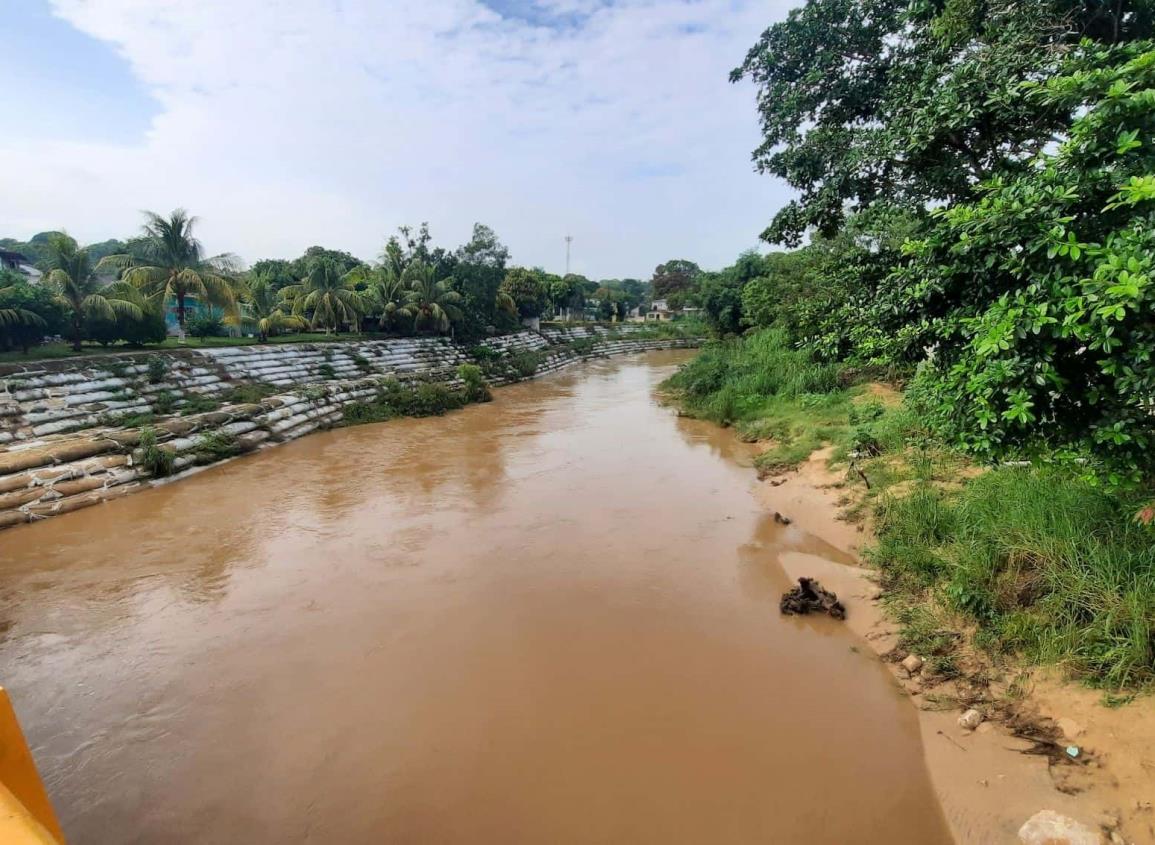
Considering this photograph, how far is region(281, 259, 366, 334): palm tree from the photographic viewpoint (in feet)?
70.6

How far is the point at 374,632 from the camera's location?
5.38 meters

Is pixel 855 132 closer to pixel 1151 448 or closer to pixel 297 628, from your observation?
pixel 1151 448

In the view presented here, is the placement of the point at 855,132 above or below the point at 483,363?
above

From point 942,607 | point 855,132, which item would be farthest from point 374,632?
point 855,132

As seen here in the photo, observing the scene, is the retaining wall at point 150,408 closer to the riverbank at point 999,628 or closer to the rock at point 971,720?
the riverbank at point 999,628

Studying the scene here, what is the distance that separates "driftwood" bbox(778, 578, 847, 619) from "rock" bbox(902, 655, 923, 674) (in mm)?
817

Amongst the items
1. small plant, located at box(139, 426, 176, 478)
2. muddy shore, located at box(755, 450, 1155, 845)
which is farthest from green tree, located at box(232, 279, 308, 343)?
muddy shore, located at box(755, 450, 1155, 845)

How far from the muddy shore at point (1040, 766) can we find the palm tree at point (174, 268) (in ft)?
62.0

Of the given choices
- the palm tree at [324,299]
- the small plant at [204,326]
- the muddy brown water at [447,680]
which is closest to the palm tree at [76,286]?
the small plant at [204,326]

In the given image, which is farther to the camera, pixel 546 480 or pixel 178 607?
pixel 546 480

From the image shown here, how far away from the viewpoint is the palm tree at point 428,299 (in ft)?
77.4

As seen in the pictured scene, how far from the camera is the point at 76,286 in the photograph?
13.4 meters

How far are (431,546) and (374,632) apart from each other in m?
2.04

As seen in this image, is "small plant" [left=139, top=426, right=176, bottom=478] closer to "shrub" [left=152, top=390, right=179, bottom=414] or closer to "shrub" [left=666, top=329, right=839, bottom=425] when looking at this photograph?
"shrub" [left=152, top=390, right=179, bottom=414]
